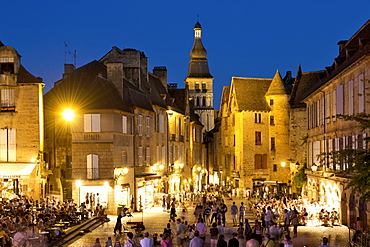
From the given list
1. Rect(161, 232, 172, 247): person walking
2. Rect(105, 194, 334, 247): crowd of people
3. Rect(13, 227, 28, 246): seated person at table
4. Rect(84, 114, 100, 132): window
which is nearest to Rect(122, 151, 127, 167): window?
Rect(84, 114, 100, 132): window

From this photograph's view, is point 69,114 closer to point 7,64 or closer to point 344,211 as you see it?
point 7,64

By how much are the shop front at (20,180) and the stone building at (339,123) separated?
59.6ft

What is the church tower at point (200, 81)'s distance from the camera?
392 feet

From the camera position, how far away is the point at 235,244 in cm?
1895

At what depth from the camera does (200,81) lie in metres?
121

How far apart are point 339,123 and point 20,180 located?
2028cm

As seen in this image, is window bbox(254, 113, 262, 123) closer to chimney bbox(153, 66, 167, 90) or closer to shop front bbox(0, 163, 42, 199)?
chimney bbox(153, 66, 167, 90)

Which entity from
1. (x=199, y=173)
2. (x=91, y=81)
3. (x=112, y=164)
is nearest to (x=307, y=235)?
(x=112, y=164)

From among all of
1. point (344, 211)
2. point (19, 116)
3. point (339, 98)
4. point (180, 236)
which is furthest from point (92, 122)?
point (344, 211)

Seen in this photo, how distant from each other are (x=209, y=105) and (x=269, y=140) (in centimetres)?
6165

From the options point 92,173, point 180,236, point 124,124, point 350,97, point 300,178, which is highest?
point 350,97

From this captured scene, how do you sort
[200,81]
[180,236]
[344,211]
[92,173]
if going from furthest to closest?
1. [200,81]
2. [92,173]
3. [344,211]
4. [180,236]

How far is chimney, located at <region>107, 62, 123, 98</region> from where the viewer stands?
41.6 m

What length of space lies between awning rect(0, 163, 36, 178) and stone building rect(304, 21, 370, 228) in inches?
721
